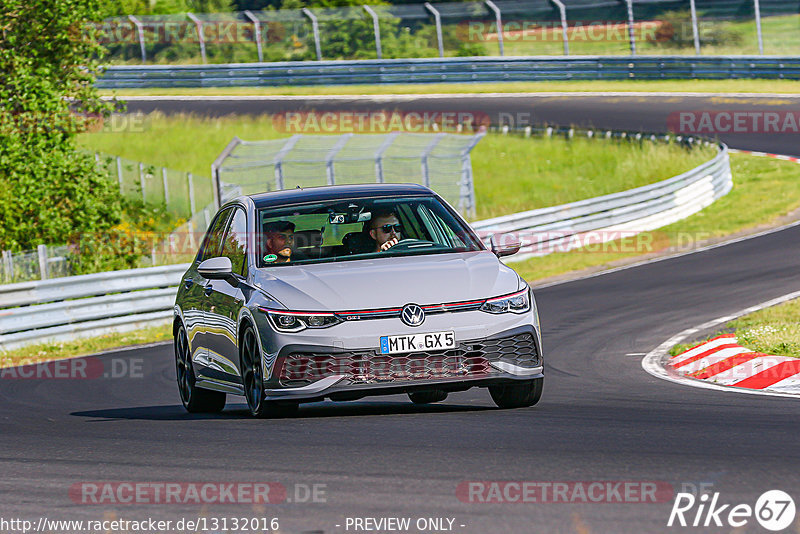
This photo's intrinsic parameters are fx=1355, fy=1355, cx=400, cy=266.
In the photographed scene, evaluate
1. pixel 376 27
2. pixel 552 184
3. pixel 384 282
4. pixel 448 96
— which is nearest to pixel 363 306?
pixel 384 282

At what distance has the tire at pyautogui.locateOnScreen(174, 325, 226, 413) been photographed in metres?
10.6

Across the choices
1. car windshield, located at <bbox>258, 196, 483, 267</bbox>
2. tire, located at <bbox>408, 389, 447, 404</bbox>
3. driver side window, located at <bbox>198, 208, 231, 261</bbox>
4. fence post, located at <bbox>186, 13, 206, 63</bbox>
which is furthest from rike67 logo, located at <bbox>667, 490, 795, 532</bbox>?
fence post, located at <bbox>186, 13, 206, 63</bbox>

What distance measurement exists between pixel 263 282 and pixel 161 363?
22.2 feet

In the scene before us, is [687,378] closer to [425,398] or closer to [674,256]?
[425,398]

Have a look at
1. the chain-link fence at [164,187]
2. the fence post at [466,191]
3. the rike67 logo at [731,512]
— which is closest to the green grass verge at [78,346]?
the fence post at [466,191]

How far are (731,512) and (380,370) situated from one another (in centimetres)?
336

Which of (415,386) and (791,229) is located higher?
(415,386)

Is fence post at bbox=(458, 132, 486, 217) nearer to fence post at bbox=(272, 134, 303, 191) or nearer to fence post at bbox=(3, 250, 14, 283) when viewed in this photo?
fence post at bbox=(272, 134, 303, 191)

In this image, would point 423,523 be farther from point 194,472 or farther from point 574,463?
point 194,472

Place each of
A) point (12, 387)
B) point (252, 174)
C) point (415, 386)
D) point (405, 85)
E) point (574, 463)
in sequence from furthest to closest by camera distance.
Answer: point (405, 85), point (252, 174), point (12, 387), point (415, 386), point (574, 463)

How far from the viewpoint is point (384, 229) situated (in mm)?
9633

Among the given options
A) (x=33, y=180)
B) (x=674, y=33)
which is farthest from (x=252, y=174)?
(x=674, y=33)

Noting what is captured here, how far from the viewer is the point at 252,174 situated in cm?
2717

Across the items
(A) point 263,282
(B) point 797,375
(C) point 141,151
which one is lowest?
(C) point 141,151
